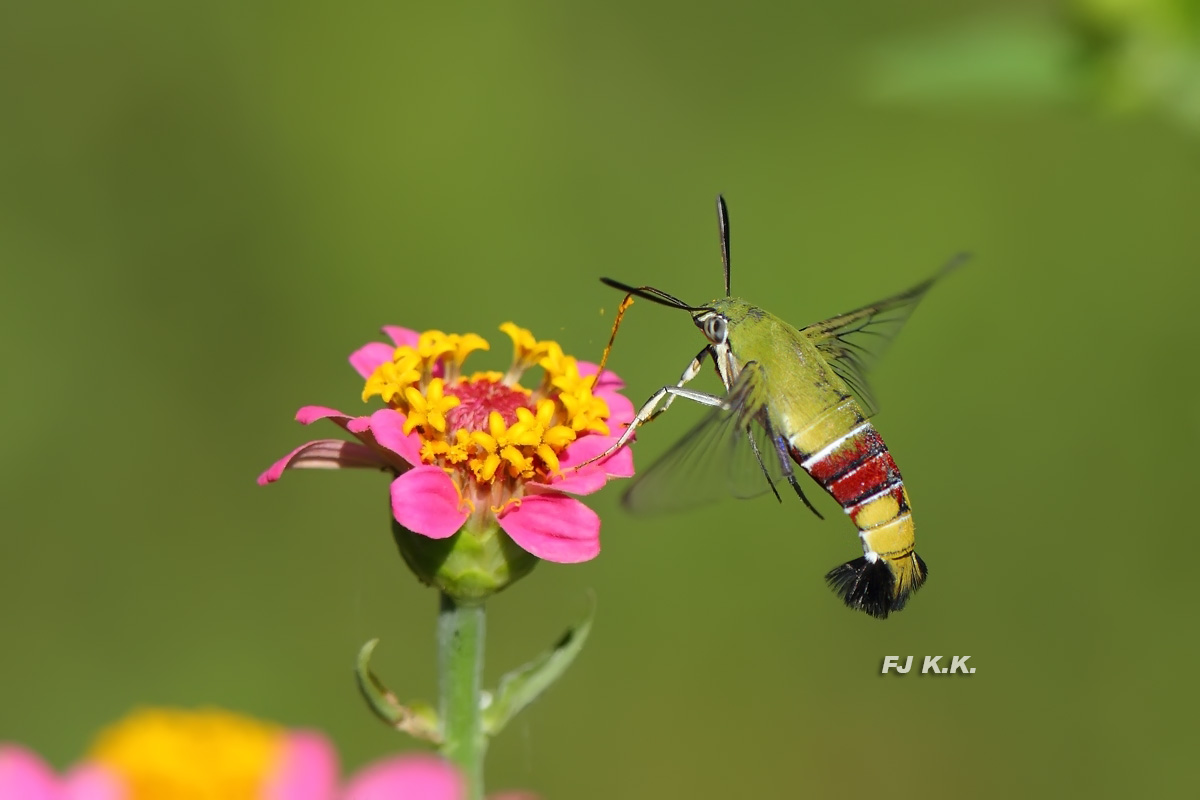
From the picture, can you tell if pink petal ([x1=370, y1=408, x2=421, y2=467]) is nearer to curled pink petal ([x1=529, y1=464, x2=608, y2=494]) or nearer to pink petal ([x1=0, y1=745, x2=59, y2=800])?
curled pink petal ([x1=529, y1=464, x2=608, y2=494])

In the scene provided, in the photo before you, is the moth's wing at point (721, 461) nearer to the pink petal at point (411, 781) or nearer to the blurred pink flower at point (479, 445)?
the blurred pink flower at point (479, 445)

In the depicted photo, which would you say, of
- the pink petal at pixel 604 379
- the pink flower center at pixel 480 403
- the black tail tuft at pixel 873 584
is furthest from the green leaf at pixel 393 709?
the black tail tuft at pixel 873 584

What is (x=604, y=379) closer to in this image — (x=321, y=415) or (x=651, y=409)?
(x=651, y=409)

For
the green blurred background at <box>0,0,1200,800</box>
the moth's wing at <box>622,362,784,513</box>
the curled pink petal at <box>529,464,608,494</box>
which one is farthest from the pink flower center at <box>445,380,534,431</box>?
the green blurred background at <box>0,0,1200,800</box>

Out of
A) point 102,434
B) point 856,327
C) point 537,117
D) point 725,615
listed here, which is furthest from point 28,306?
point 856,327

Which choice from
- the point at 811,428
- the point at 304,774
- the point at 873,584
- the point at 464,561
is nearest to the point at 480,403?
the point at 464,561

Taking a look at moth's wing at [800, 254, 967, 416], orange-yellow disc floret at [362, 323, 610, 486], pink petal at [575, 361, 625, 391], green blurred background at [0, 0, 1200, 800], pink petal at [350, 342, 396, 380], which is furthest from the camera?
green blurred background at [0, 0, 1200, 800]
